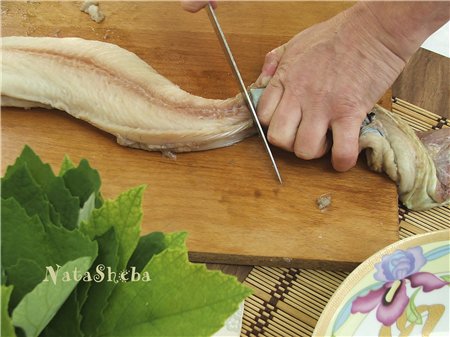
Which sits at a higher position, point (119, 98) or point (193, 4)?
point (193, 4)

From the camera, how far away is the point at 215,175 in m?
1.44

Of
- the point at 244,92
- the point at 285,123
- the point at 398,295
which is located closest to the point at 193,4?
the point at 244,92

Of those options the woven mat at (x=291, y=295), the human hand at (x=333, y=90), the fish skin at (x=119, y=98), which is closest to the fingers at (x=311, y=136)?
the human hand at (x=333, y=90)

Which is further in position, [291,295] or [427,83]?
[427,83]

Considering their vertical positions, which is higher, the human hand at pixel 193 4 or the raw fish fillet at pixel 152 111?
the human hand at pixel 193 4

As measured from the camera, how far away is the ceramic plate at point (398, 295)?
1085 mm

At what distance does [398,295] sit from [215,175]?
495mm

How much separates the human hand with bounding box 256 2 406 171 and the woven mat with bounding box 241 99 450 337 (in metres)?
0.24

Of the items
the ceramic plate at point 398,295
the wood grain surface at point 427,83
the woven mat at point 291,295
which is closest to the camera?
the ceramic plate at point 398,295

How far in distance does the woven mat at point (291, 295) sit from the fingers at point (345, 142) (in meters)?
0.20

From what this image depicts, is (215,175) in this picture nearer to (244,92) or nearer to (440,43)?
(244,92)

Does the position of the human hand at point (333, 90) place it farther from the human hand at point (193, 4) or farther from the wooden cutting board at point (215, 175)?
the human hand at point (193, 4)

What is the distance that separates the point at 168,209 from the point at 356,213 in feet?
1.38

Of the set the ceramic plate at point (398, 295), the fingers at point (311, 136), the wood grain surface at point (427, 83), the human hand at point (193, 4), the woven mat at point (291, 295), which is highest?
the wood grain surface at point (427, 83)
